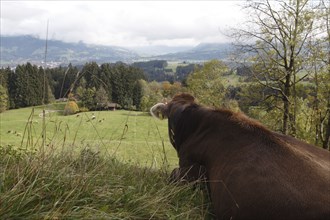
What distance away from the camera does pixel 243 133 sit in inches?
168

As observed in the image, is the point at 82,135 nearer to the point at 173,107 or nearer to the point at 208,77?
the point at 173,107

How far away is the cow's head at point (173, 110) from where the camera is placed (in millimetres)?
6086

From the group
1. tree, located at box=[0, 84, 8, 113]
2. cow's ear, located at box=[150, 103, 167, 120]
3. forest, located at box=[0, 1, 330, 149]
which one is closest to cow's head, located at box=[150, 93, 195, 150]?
cow's ear, located at box=[150, 103, 167, 120]

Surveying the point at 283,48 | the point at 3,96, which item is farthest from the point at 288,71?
the point at 3,96

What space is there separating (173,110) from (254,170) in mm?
3010

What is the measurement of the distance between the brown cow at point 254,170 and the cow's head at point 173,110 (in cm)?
81

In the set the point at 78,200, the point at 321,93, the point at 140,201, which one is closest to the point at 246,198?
the point at 140,201

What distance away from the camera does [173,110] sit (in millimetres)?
6379

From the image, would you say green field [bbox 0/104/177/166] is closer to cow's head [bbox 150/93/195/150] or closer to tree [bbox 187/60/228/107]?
cow's head [bbox 150/93/195/150]

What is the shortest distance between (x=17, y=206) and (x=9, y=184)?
481mm

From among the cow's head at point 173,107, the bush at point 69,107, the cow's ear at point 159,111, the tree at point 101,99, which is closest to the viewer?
the bush at point 69,107

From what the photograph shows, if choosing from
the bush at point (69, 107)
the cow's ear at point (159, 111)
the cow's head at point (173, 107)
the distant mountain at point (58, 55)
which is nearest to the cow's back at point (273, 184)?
the cow's head at point (173, 107)

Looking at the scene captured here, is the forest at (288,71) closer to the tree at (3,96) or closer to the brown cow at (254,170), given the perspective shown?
the tree at (3,96)

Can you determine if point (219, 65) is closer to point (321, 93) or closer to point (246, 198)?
point (321, 93)
